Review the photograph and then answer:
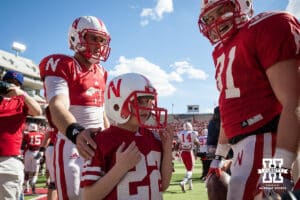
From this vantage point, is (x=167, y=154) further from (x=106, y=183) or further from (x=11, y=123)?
(x=11, y=123)

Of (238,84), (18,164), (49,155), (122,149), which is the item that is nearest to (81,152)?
(122,149)

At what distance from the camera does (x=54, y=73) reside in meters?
3.46

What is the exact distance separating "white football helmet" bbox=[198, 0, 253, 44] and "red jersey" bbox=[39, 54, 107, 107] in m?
1.43

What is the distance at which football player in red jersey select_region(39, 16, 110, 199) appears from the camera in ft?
11.0

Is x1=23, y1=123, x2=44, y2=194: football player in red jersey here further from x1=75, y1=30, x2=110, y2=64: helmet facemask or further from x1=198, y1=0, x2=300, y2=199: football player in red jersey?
x1=198, y1=0, x2=300, y2=199: football player in red jersey

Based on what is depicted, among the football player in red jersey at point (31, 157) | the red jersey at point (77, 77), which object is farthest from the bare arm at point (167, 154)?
the football player in red jersey at point (31, 157)

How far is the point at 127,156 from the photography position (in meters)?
2.44

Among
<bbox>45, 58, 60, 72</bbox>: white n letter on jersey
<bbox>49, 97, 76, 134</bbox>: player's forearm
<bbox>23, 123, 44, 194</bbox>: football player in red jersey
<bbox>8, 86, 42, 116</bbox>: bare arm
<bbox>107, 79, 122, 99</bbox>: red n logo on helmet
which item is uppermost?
<bbox>45, 58, 60, 72</bbox>: white n letter on jersey

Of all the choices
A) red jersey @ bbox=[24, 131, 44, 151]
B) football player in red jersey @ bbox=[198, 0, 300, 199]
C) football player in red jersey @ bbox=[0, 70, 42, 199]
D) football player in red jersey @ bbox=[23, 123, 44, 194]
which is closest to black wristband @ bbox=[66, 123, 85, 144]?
football player in red jersey @ bbox=[198, 0, 300, 199]

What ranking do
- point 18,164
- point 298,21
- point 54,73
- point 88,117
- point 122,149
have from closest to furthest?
point 298,21, point 122,149, point 54,73, point 88,117, point 18,164

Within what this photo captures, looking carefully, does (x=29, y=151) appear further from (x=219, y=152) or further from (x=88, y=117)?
(x=219, y=152)

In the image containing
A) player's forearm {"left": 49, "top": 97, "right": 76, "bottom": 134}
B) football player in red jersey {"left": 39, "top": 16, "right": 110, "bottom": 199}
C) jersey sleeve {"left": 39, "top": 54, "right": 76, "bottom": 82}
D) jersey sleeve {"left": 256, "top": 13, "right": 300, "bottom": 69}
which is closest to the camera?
jersey sleeve {"left": 256, "top": 13, "right": 300, "bottom": 69}

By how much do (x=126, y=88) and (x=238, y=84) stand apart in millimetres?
741

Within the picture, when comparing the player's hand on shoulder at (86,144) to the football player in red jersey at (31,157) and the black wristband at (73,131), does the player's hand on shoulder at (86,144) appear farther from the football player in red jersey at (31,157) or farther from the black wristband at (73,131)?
the football player in red jersey at (31,157)
